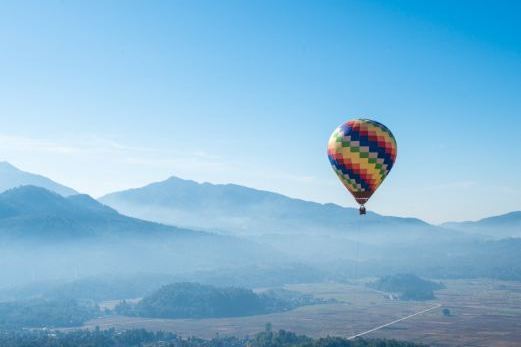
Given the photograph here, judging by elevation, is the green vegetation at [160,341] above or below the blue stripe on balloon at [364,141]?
below

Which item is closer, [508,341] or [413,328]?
[508,341]

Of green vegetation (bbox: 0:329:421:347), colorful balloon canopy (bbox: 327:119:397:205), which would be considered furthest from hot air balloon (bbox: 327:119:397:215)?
green vegetation (bbox: 0:329:421:347)

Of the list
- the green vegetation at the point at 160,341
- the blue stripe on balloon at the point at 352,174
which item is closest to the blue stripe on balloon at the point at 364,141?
the blue stripe on balloon at the point at 352,174

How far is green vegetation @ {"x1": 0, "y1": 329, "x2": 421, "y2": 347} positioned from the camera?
14012cm

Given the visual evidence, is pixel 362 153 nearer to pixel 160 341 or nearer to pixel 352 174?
pixel 352 174

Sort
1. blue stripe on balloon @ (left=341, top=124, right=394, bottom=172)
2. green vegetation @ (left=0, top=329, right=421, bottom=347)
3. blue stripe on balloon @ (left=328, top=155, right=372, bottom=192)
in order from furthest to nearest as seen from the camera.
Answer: green vegetation @ (left=0, top=329, right=421, bottom=347) → blue stripe on balloon @ (left=328, top=155, right=372, bottom=192) → blue stripe on balloon @ (left=341, top=124, right=394, bottom=172)

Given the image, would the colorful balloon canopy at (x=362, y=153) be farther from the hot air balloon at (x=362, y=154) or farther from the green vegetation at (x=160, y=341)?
the green vegetation at (x=160, y=341)

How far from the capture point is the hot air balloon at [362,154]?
83.2 meters

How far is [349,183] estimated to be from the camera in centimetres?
8481

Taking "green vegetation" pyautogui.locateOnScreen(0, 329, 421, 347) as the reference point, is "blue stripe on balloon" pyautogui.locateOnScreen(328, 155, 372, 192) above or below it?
above

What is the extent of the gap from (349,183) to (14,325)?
147 m

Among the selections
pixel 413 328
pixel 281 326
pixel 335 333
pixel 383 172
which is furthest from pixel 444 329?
pixel 383 172

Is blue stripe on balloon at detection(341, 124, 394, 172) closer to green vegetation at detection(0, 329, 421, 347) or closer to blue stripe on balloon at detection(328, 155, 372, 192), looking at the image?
blue stripe on balloon at detection(328, 155, 372, 192)

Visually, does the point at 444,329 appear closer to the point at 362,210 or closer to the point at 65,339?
the point at 65,339
